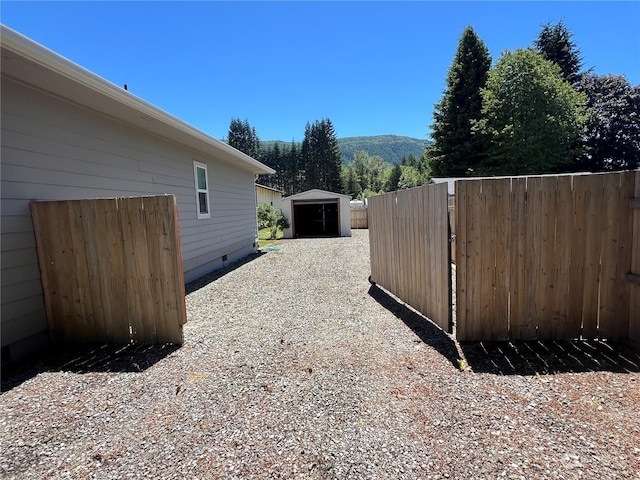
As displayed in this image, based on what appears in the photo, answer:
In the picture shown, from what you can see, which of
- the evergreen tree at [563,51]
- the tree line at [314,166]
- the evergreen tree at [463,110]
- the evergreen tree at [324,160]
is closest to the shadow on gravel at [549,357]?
the evergreen tree at [463,110]

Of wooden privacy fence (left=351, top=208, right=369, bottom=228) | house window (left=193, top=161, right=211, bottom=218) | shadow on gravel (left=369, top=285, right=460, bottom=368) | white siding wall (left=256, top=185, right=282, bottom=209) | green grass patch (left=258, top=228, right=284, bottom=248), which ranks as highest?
white siding wall (left=256, top=185, right=282, bottom=209)

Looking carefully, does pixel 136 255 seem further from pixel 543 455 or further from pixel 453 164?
pixel 453 164

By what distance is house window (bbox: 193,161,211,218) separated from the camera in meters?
7.96

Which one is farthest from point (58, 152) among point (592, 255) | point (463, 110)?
point (463, 110)

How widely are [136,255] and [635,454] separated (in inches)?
178

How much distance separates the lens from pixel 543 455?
1829mm

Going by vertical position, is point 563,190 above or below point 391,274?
above

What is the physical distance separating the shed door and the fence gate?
49.5 ft

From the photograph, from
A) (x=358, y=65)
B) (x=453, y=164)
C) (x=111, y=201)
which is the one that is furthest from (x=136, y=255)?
(x=453, y=164)

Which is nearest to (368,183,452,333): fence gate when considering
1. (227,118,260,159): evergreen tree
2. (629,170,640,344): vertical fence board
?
(629,170,640,344): vertical fence board

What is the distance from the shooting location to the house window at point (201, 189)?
313 inches

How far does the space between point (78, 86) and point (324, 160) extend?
47.4 meters

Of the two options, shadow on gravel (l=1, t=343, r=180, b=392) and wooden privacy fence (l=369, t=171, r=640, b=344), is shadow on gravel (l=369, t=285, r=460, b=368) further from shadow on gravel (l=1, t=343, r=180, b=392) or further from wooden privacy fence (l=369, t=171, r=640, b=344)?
shadow on gravel (l=1, t=343, r=180, b=392)

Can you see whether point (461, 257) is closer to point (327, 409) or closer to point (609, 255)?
point (609, 255)
